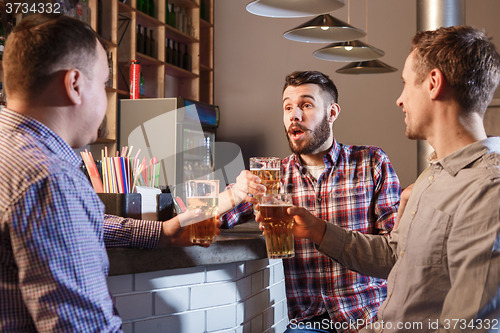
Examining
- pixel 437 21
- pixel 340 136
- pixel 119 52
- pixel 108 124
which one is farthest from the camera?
pixel 340 136

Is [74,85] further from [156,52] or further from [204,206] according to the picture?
[156,52]

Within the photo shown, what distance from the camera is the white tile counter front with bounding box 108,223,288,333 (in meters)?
1.53

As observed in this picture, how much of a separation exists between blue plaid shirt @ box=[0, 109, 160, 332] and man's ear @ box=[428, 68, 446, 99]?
95 centimetres

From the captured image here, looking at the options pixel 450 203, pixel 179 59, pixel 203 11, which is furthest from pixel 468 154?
pixel 203 11

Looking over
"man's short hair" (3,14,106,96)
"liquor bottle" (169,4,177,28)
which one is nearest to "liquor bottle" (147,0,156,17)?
"liquor bottle" (169,4,177,28)

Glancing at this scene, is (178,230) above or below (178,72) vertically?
below

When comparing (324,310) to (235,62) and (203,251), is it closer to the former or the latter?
(203,251)

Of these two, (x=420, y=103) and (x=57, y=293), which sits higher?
(x=420, y=103)

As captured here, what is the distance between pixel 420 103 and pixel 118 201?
964 mm

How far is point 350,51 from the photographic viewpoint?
3732 millimetres

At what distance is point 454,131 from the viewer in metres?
1.46

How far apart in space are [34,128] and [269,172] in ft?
2.88

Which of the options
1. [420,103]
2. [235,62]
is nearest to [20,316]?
[420,103]

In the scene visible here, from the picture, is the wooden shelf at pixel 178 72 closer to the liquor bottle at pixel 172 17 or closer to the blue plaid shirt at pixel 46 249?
the liquor bottle at pixel 172 17
